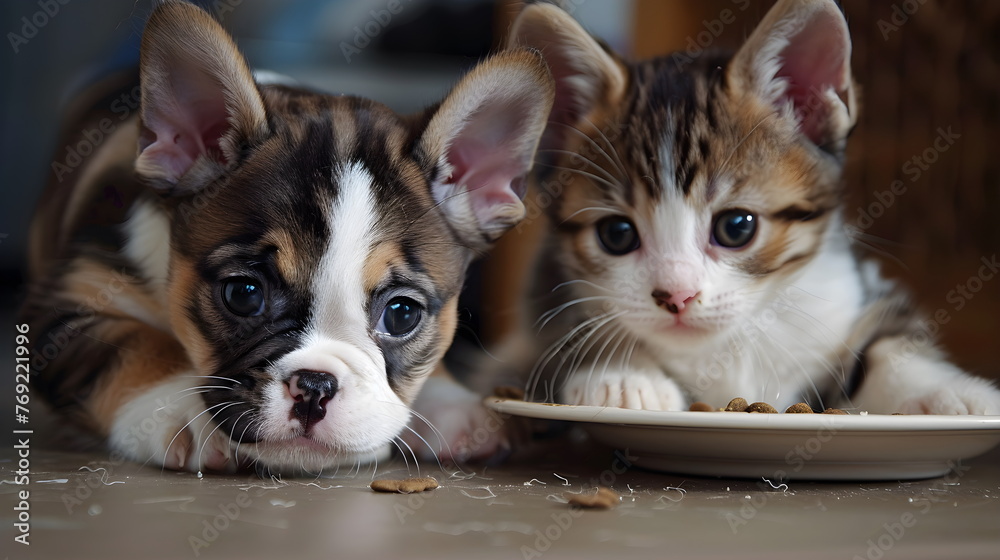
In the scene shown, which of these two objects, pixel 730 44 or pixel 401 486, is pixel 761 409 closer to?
pixel 401 486

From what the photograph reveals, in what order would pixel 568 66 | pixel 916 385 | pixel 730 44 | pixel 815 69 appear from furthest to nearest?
1. pixel 730 44
2. pixel 568 66
3. pixel 815 69
4. pixel 916 385

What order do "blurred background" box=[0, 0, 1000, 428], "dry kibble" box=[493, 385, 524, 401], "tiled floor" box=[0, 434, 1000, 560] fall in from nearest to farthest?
"tiled floor" box=[0, 434, 1000, 560], "dry kibble" box=[493, 385, 524, 401], "blurred background" box=[0, 0, 1000, 428]

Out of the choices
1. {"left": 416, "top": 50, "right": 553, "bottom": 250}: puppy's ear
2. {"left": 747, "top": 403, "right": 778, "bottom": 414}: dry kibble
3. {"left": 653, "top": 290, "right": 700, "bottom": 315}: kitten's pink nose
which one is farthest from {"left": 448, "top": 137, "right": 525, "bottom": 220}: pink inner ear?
{"left": 747, "top": 403, "right": 778, "bottom": 414}: dry kibble

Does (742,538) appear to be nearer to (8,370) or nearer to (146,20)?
(146,20)

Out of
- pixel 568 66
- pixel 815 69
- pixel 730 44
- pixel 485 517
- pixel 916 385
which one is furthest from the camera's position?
pixel 730 44

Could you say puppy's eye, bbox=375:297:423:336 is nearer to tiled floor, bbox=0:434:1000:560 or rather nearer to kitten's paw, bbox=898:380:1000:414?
tiled floor, bbox=0:434:1000:560

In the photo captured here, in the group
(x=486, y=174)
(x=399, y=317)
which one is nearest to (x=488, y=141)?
(x=486, y=174)

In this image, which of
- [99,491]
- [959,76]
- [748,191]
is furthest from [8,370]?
[959,76]

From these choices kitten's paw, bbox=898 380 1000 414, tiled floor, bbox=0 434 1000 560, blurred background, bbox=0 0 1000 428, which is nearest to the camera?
tiled floor, bbox=0 434 1000 560
